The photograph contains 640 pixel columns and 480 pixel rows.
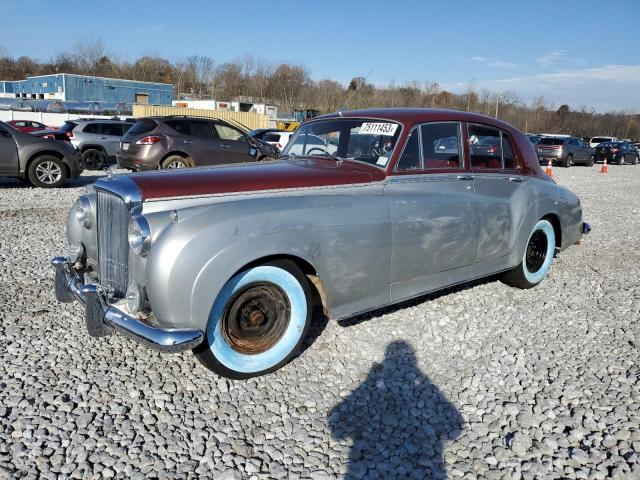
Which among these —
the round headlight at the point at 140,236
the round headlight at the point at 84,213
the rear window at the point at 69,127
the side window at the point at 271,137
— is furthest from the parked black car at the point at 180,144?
the round headlight at the point at 140,236

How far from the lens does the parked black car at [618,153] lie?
3005cm

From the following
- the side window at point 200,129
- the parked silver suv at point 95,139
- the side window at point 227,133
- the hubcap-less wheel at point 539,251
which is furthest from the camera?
the parked silver suv at point 95,139

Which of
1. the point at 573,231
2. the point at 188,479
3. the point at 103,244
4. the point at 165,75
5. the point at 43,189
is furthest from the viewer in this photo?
the point at 165,75

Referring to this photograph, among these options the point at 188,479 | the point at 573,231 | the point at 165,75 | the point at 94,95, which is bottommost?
the point at 188,479

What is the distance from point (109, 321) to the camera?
3086mm

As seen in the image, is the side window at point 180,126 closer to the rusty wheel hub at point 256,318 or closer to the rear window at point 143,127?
the rear window at point 143,127

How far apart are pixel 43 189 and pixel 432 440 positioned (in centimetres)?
1093

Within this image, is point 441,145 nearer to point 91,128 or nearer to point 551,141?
point 91,128

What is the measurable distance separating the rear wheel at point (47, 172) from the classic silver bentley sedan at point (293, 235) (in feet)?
26.7

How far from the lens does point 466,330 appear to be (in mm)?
4258

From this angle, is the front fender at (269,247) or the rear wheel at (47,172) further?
the rear wheel at (47,172)

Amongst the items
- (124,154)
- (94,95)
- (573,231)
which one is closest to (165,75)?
(94,95)

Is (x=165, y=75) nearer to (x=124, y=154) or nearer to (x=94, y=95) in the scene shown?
(x=94, y=95)

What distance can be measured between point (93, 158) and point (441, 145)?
14376 mm
